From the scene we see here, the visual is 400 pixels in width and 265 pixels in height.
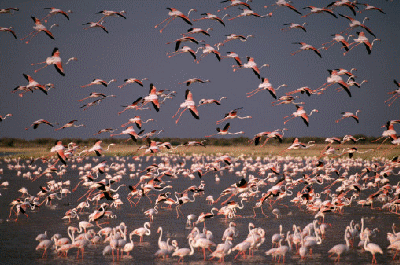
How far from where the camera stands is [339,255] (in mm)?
13883

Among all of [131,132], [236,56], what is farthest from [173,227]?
[236,56]

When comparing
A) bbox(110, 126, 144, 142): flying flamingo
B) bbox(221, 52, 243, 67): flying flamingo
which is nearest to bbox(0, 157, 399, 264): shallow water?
bbox(110, 126, 144, 142): flying flamingo

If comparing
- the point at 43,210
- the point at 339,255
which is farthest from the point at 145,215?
the point at 339,255

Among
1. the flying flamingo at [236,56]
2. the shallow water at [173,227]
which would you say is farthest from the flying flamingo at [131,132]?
the flying flamingo at [236,56]

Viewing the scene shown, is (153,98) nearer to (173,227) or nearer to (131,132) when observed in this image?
(131,132)

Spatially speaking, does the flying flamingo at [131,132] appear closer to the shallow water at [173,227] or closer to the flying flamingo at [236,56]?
the shallow water at [173,227]

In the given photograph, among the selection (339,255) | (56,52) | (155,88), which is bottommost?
(339,255)

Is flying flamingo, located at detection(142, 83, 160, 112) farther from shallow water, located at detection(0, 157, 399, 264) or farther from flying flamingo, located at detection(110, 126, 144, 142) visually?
shallow water, located at detection(0, 157, 399, 264)

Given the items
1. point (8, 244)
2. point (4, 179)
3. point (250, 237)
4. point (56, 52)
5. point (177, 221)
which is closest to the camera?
point (250, 237)

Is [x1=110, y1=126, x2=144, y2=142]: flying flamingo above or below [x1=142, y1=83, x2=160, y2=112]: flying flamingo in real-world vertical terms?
below

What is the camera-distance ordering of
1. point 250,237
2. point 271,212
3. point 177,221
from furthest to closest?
1. point 271,212
2. point 177,221
3. point 250,237

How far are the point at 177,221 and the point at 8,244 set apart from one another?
6225 mm

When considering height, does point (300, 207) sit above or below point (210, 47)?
below

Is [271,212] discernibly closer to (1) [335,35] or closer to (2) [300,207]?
(2) [300,207]
